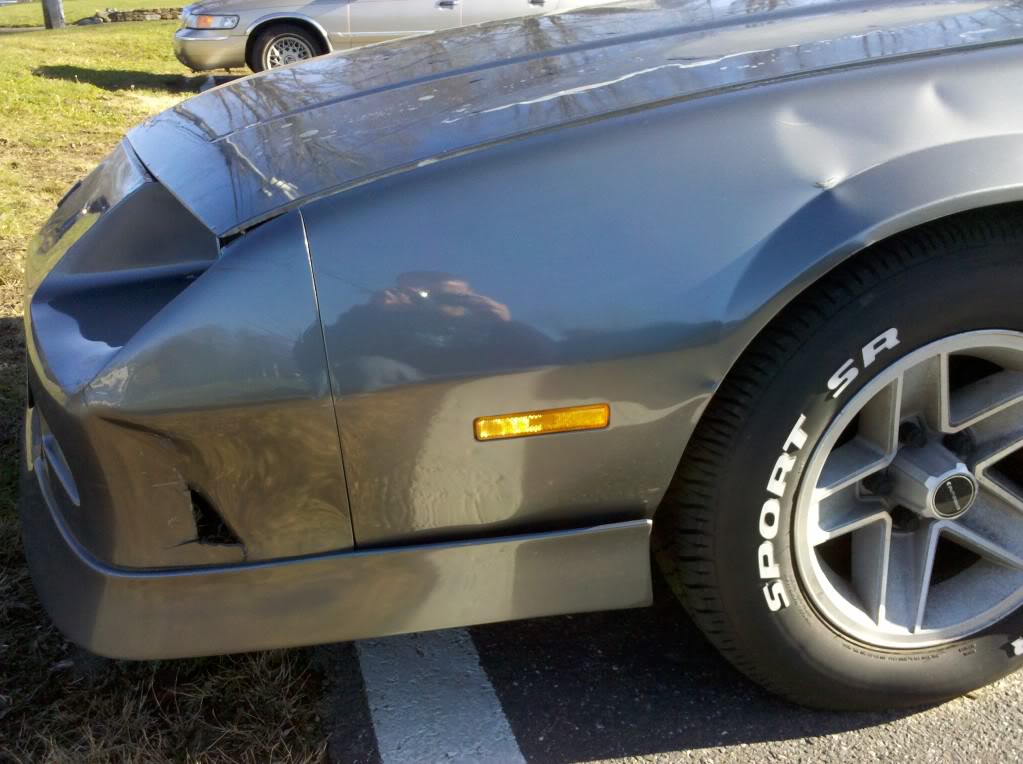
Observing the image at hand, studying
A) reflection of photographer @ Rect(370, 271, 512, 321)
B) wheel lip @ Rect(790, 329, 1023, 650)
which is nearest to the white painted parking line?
wheel lip @ Rect(790, 329, 1023, 650)

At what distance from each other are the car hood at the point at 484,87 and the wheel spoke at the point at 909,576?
978 mm

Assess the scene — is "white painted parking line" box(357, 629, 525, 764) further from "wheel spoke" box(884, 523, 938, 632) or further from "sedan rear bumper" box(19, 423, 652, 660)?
"wheel spoke" box(884, 523, 938, 632)

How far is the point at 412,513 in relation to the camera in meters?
1.76

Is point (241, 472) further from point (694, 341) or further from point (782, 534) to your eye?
point (782, 534)

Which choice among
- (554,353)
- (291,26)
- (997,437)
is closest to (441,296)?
(554,353)

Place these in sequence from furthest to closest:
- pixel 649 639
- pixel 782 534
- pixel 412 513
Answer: pixel 649 639 < pixel 782 534 < pixel 412 513

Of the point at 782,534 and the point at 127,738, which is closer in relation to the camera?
the point at 782,534

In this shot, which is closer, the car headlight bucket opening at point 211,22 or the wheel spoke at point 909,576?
the wheel spoke at point 909,576

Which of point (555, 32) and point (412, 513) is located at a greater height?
point (555, 32)

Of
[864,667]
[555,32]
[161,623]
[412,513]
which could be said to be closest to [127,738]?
[161,623]

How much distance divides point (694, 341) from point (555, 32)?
45.3 inches

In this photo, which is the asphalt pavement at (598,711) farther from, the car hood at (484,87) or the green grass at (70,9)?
the green grass at (70,9)

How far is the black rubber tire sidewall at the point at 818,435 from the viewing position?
5.80 ft

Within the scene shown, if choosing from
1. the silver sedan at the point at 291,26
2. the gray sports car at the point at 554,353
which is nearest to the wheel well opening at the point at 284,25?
the silver sedan at the point at 291,26
